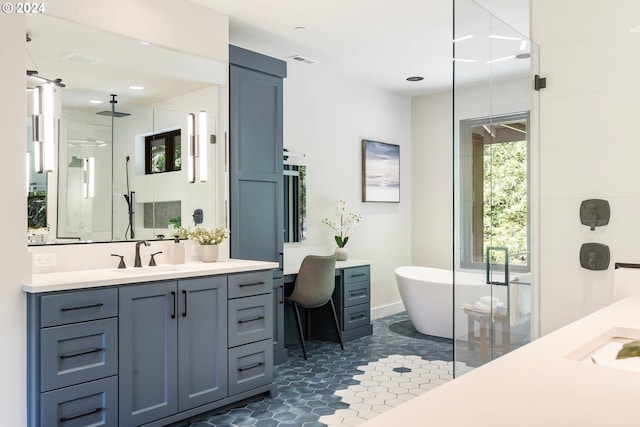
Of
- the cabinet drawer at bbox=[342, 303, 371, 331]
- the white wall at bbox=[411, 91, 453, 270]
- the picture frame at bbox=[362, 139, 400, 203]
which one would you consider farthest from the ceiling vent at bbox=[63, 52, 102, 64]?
the white wall at bbox=[411, 91, 453, 270]

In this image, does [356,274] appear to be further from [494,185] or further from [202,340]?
[494,185]

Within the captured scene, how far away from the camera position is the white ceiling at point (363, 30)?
3.58m

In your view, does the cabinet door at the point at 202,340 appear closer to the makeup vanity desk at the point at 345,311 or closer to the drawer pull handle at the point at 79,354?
the drawer pull handle at the point at 79,354

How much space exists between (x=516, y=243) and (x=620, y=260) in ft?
1.56

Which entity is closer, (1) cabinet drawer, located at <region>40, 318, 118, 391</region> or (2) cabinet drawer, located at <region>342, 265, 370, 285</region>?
(1) cabinet drawer, located at <region>40, 318, 118, 391</region>

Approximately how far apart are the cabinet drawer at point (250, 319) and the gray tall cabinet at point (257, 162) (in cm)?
65

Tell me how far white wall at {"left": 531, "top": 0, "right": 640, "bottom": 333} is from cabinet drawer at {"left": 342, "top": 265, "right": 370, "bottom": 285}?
2405 mm

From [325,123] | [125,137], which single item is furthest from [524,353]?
[325,123]

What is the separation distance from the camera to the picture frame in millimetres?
5926

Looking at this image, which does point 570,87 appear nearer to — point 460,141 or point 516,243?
point 460,141


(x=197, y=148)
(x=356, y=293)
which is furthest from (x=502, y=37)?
(x=356, y=293)

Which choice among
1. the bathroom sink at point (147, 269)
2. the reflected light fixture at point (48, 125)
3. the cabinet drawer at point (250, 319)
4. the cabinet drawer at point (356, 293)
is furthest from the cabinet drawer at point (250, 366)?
the cabinet drawer at point (356, 293)

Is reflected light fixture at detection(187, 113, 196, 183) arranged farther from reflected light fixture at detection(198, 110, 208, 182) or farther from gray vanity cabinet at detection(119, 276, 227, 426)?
gray vanity cabinet at detection(119, 276, 227, 426)

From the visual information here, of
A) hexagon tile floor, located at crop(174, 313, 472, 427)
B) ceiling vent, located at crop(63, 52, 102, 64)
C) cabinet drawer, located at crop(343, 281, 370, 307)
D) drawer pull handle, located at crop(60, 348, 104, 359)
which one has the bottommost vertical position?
hexagon tile floor, located at crop(174, 313, 472, 427)
